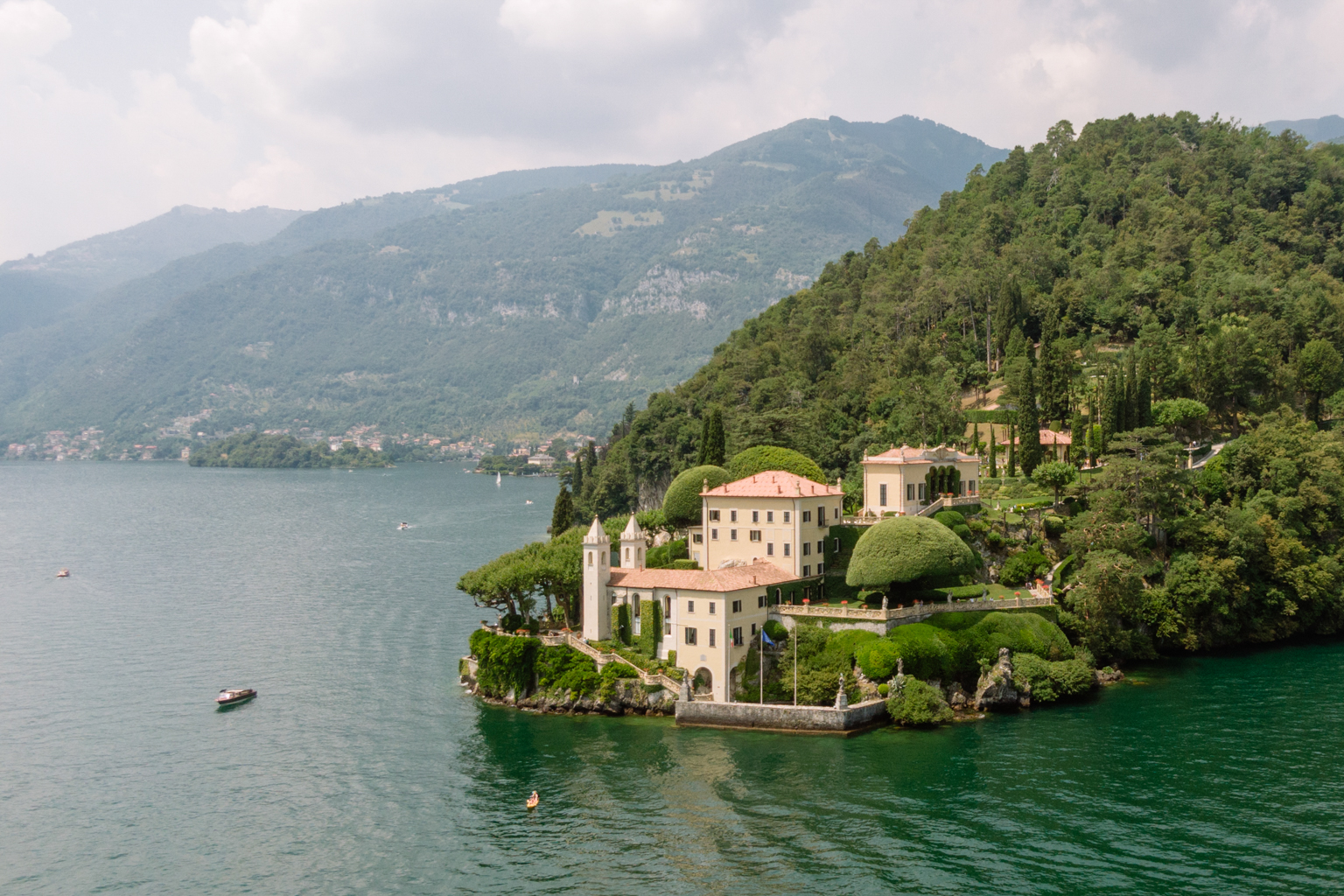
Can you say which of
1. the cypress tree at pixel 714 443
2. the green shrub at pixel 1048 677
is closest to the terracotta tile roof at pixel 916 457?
the green shrub at pixel 1048 677

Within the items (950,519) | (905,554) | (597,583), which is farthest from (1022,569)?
(597,583)

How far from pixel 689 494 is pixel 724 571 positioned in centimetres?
1498

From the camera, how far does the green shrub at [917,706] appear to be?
5709 centimetres

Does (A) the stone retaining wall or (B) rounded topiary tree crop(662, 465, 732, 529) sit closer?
(A) the stone retaining wall

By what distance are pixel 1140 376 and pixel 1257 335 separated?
17.5 metres

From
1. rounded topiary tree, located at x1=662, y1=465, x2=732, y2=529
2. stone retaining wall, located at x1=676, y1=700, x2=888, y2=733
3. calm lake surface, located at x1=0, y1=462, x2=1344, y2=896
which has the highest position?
rounded topiary tree, located at x1=662, y1=465, x2=732, y2=529

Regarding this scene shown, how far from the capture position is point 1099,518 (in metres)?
74.6

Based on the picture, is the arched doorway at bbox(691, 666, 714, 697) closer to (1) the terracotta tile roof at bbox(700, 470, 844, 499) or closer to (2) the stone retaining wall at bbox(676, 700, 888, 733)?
(2) the stone retaining wall at bbox(676, 700, 888, 733)

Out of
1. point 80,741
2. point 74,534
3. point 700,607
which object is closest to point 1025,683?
point 700,607

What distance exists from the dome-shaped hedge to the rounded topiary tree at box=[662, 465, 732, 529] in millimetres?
15526

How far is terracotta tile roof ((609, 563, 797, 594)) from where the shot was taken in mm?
61750

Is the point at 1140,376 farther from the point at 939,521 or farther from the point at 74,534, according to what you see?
the point at 74,534

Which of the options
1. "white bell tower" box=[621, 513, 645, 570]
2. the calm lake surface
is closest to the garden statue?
the calm lake surface

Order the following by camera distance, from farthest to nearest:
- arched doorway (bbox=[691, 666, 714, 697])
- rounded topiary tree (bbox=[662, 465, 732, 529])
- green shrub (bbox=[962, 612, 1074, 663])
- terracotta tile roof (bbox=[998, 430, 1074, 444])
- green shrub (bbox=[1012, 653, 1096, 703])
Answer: terracotta tile roof (bbox=[998, 430, 1074, 444]), rounded topiary tree (bbox=[662, 465, 732, 529]), green shrub (bbox=[962, 612, 1074, 663]), green shrub (bbox=[1012, 653, 1096, 703]), arched doorway (bbox=[691, 666, 714, 697])
